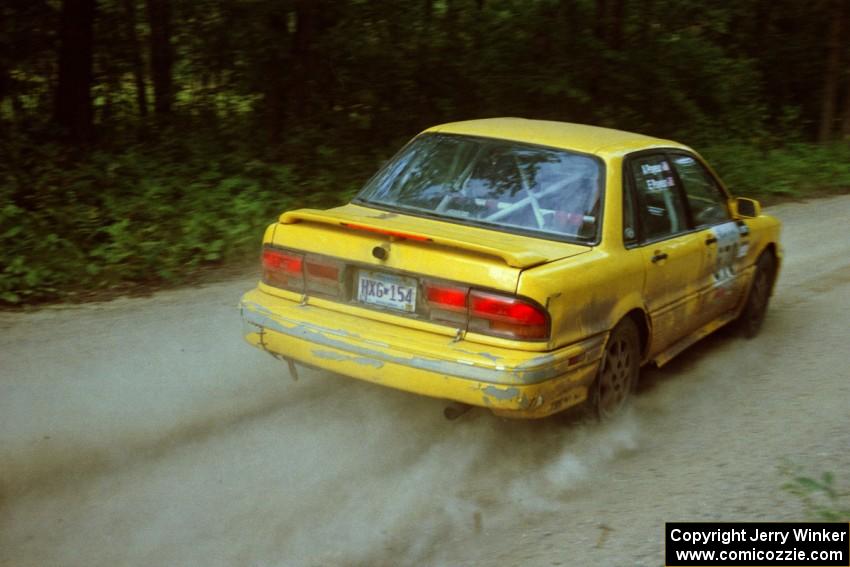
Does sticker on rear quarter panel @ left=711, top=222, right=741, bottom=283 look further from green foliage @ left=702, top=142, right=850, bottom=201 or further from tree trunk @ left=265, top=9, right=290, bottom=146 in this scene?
green foliage @ left=702, top=142, right=850, bottom=201

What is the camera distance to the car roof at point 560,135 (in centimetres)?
557

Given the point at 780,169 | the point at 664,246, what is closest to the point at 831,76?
the point at 780,169

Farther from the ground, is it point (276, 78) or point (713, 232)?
point (276, 78)

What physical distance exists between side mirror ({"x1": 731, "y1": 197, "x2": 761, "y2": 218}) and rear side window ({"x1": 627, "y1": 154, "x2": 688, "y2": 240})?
86 cm

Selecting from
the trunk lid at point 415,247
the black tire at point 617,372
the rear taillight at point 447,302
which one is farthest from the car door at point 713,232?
the rear taillight at point 447,302

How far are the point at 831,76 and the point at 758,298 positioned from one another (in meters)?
14.7

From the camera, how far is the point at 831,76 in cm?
2017

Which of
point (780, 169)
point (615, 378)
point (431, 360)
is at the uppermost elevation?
point (431, 360)

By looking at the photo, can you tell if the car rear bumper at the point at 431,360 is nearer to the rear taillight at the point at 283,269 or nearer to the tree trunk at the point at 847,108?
the rear taillight at the point at 283,269

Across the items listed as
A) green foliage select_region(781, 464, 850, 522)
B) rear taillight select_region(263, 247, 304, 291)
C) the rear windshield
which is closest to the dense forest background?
rear taillight select_region(263, 247, 304, 291)

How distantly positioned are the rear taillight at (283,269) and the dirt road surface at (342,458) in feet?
2.43

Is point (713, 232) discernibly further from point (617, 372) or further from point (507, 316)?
point (507, 316)

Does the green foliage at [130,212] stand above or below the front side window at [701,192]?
below

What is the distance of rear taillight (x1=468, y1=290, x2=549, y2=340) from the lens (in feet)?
14.9
